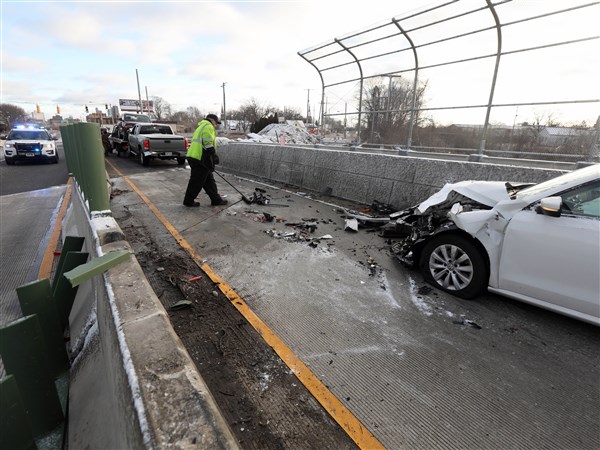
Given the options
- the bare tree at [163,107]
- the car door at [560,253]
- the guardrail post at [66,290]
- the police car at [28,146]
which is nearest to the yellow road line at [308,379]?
the guardrail post at [66,290]

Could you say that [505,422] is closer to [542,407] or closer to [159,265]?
[542,407]

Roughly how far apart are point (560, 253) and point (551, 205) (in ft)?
1.48

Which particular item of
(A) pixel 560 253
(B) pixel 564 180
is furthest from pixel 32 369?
(B) pixel 564 180

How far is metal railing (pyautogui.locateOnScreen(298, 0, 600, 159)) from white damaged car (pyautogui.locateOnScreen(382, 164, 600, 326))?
4482mm

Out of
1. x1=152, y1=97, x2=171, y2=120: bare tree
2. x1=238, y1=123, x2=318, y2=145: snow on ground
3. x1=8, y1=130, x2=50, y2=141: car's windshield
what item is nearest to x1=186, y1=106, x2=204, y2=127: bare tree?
x1=152, y1=97, x2=171, y2=120: bare tree

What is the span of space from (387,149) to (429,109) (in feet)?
7.39

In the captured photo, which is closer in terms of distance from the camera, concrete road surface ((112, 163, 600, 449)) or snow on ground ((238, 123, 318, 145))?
concrete road surface ((112, 163, 600, 449))

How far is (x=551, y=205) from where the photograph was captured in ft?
10.2

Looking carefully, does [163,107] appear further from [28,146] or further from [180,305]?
[180,305]

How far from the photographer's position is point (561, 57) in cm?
684

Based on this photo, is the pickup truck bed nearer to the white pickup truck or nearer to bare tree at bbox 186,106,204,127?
the white pickup truck

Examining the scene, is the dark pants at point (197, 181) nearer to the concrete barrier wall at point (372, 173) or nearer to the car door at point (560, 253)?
the concrete barrier wall at point (372, 173)

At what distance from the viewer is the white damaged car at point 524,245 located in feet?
9.86

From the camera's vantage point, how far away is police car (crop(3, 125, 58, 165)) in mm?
16281
